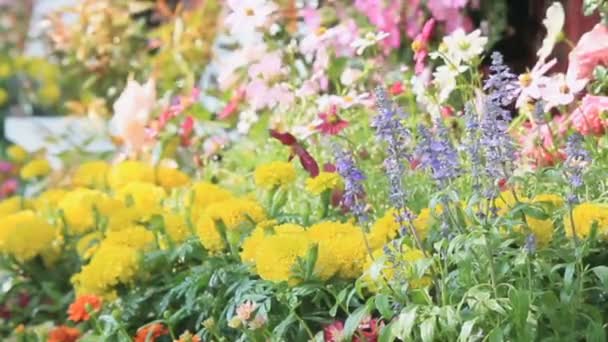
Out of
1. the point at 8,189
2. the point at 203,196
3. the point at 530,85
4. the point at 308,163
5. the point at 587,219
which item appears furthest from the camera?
the point at 8,189

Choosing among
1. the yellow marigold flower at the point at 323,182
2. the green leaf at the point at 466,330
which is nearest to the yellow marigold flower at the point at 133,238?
the yellow marigold flower at the point at 323,182

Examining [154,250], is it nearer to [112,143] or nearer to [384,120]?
[384,120]

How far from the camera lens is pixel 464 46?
146 centimetres

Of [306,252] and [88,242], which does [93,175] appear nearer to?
[88,242]

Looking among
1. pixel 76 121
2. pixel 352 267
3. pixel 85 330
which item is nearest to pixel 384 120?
pixel 352 267

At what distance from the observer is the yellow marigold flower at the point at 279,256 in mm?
1347

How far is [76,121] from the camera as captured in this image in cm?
304

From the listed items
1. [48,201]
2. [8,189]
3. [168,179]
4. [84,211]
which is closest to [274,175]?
[84,211]

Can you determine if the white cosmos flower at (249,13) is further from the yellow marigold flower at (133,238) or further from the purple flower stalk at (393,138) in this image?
the purple flower stalk at (393,138)

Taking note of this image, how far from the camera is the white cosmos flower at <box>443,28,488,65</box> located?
1457 millimetres

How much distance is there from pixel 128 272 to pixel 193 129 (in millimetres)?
715

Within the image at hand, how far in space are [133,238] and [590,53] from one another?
75cm

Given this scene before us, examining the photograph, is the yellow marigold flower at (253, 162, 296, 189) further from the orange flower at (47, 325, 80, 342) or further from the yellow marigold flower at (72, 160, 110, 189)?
the yellow marigold flower at (72, 160, 110, 189)

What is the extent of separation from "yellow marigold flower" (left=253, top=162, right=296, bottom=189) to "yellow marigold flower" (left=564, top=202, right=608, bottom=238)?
0.47 metres
